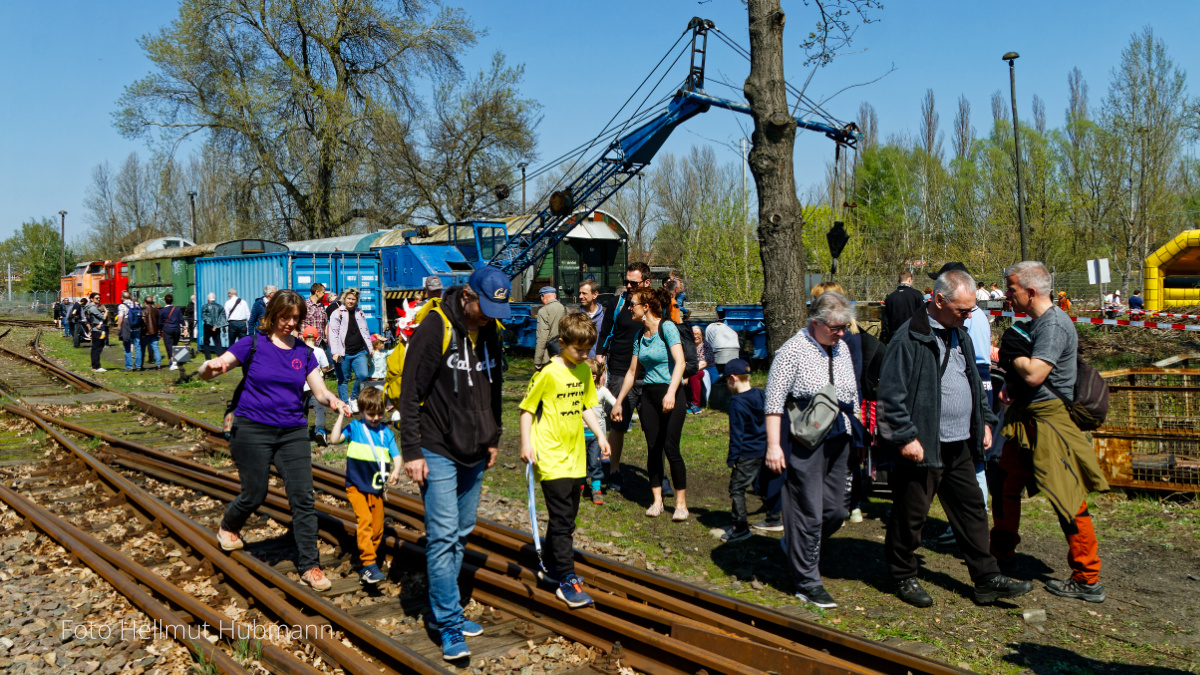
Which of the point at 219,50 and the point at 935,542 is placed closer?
the point at 935,542

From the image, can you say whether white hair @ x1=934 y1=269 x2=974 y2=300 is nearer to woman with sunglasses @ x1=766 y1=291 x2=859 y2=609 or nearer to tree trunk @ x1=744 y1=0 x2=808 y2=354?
woman with sunglasses @ x1=766 y1=291 x2=859 y2=609

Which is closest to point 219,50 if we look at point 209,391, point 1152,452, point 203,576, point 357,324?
point 209,391

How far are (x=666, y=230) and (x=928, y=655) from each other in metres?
49.4

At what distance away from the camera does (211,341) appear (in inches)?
758

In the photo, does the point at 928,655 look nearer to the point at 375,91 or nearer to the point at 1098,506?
the point at 1098,506

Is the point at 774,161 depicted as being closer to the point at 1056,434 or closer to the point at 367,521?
the point at 1056,434

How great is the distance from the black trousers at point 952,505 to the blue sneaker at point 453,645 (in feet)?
8.91

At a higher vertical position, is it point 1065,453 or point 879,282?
point 879,282

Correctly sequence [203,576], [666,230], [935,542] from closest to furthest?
[203,576], [935,542], [666,230]

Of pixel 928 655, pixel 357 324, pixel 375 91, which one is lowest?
pixel 928 655

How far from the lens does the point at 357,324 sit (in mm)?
11234

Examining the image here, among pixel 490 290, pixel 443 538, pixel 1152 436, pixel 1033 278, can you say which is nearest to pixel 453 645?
pixel 443 538

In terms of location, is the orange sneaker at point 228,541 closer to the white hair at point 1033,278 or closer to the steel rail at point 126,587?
the steel rail at point 126,587

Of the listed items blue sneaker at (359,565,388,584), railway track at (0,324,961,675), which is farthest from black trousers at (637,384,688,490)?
blue sneaker at (359,565,388,584)
